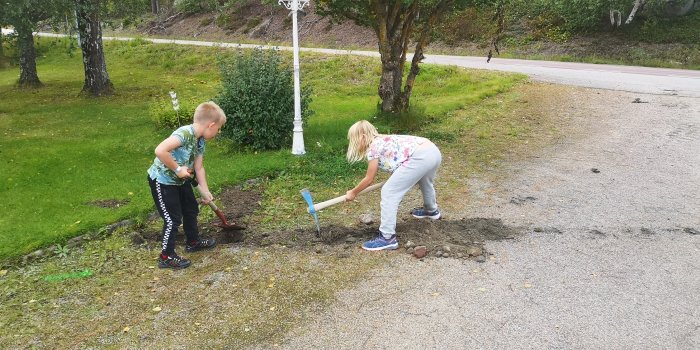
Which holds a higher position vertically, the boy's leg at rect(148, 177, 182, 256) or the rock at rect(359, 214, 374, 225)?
the boy's leg at rect(148, 177, 182, 256)

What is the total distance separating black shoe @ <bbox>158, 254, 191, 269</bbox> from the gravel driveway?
5.58 feet

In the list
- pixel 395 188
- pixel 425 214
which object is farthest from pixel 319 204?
pixel 425 214

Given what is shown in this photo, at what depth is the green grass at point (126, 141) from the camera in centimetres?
704

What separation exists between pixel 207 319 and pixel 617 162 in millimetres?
7425

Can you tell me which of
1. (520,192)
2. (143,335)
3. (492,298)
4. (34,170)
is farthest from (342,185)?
(34,170)

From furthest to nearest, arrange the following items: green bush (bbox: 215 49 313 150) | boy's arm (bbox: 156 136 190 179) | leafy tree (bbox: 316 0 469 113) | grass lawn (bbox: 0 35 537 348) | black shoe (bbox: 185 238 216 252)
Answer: leafy tree (bbox: 316 0 469 113)
green bush (bbox: 215 49 313 150)
black shoe (bbox: 185 238 216 252)
boy's arm (bbox: 156 136 190 179)
grass lawn (bbox: 0 35 537 348)

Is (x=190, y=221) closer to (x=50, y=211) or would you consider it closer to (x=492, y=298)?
(x=50, y=211)

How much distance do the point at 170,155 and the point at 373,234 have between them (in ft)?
7.88

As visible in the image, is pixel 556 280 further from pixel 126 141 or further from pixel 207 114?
pixel 126 141

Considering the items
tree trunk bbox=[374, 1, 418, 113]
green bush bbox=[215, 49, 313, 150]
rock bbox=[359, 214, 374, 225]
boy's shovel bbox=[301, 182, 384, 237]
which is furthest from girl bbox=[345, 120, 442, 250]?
tree trunk bbox=[374, 1, 418, 113]

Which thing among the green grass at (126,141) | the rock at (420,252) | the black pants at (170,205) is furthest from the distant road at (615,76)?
the black pants at (170,205)

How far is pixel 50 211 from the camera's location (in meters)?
7.00

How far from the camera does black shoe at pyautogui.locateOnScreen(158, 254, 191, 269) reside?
217 inches

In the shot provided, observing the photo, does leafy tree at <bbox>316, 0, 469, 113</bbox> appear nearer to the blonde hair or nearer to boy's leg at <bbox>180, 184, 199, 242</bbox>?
the blonde hair
